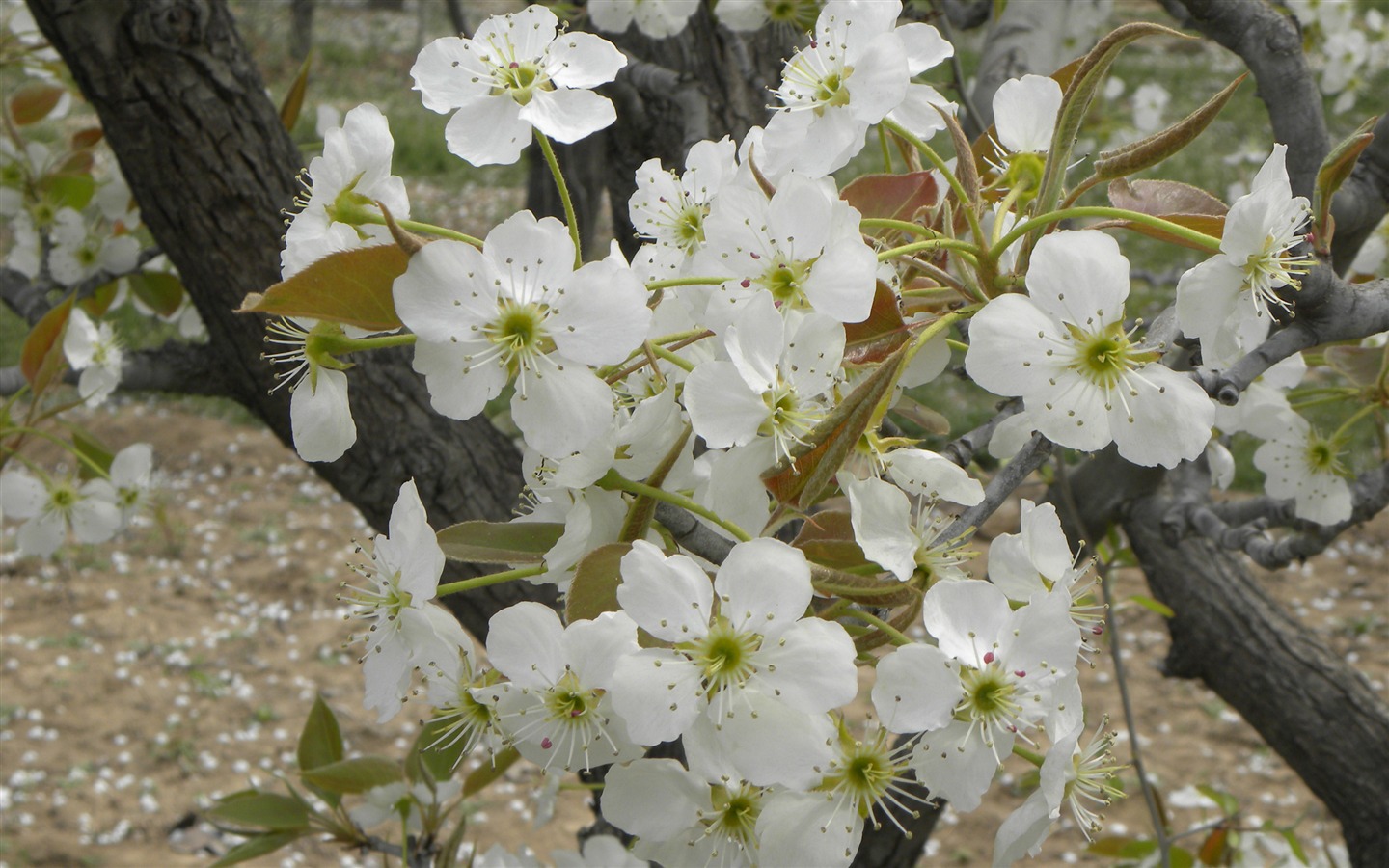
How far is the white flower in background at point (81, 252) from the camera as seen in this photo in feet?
7.22

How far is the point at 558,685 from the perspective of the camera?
2.44 feet

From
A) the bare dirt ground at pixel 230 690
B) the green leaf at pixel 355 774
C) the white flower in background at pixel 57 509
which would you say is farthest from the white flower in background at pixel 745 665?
the bare dirt ground at pixel 230 690

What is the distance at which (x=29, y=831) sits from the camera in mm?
3082

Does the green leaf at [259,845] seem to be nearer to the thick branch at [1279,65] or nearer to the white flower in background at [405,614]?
the white flower in background at [405,614]

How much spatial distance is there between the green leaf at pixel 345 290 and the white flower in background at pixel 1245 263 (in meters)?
0.49

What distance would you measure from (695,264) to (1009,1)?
143 centimetres

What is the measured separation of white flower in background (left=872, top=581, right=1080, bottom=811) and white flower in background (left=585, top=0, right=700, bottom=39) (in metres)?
1.16

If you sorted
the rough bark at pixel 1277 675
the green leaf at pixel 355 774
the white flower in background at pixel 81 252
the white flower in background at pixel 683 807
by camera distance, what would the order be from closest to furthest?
the white flower in background at pixel 683 807, the green leaf at pixel 355 774, the rough bark at pixel 1277 675, the white flower in background at pixel 81 252

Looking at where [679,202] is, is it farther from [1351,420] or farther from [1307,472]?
[1307,472]

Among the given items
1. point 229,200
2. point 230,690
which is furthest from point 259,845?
point 230,690

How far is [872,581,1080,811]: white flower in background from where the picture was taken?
722 mm

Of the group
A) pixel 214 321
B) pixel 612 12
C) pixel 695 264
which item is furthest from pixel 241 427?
pixel 695 264

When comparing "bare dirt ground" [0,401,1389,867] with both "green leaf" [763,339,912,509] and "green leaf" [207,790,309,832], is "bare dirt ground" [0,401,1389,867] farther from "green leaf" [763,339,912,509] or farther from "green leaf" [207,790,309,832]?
"green leaf" [763,339,912,509]

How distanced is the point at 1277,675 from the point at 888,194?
4.86 feet
